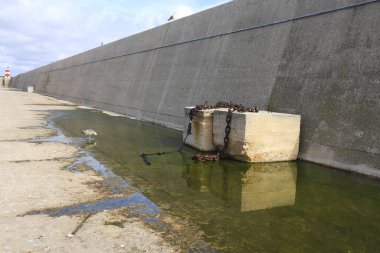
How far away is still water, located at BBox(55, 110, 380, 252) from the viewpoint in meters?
3.93

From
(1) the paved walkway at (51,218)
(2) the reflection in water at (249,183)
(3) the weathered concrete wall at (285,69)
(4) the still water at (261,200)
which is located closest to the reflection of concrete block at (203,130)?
(4) the still water at (261,200)

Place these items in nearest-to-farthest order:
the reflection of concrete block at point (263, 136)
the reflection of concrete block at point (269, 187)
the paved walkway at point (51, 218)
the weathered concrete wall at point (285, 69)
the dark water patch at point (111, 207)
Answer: the paved walkway at point (51, 218) → the dark water patch at point (111, 207) → the reflection of concrete block at point (269, 187) → the weathered concrete wall at point (285, 69) → the reflection of concrete block at point (263, 136)

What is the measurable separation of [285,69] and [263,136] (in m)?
2.76

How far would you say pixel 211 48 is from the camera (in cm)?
1364

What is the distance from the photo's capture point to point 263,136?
7590 millimetres

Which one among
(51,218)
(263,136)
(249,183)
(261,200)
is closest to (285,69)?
(263,136)

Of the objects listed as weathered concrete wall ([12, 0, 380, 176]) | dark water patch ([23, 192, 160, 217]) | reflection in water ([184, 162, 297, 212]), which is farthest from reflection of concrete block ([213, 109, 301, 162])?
dark water patch ([23, 192, 160, 217])

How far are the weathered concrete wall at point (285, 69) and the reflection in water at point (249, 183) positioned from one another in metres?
1.32

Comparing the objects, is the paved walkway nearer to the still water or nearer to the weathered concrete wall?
the still water

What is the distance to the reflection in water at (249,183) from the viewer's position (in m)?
5.32

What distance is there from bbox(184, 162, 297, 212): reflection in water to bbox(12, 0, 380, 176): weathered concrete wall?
4.32 ft

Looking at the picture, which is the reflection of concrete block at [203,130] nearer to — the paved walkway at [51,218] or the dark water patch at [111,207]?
the paved walkway at [51,218]

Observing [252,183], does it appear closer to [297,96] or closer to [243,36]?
[297,96]

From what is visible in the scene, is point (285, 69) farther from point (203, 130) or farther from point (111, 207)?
point (111, 207)
